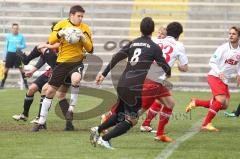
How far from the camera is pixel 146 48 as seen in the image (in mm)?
9641

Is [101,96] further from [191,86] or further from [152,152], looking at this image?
[152,152]

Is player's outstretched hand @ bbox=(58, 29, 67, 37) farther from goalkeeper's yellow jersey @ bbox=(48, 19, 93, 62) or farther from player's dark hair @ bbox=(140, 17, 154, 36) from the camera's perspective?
player's dark hair @ bbox=(140, 17, 154, 36)

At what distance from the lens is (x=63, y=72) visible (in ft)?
37.8

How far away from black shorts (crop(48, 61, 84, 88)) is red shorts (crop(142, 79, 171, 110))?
5.98ft

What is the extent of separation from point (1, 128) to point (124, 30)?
46.3ft

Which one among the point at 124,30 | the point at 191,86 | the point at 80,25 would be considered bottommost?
the point at 191,86

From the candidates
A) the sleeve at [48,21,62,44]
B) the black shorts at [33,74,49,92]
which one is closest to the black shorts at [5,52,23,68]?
the black shorts at [33,74,49,92]

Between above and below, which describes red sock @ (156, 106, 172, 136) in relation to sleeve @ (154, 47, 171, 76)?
below

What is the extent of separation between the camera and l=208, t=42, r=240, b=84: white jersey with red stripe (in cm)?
1232

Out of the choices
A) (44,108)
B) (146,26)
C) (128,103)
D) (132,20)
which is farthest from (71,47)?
(132,20)

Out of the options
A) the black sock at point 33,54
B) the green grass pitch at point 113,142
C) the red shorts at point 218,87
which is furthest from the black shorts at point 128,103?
the black sock at point 33,54

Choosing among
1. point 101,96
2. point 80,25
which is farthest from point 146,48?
point 101,96

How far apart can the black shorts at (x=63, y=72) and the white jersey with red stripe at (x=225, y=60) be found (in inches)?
93.6

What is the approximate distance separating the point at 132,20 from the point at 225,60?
1378cm
